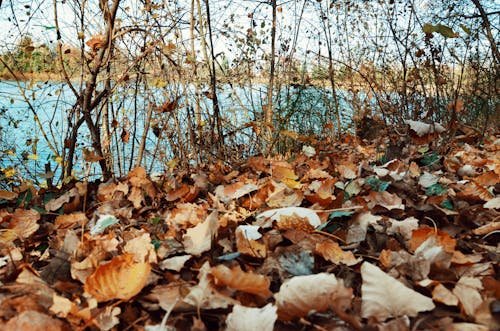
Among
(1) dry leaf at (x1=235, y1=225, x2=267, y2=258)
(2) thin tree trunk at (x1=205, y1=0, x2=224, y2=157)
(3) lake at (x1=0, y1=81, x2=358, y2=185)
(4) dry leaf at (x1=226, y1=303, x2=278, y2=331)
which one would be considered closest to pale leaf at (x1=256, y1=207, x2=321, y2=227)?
(1) dry leaf at (x1=235, y1=225, x2=267, y2=258)

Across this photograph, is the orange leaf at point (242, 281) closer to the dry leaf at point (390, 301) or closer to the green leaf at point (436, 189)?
the dry leaf at point (390, 301)

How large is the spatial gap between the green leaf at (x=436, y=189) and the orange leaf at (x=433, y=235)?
0.49 metres

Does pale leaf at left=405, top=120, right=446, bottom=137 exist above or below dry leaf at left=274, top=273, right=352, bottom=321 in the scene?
above

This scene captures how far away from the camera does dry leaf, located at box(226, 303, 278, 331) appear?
0.71m

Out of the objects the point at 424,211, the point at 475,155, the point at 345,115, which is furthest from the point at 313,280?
the point at 345,115

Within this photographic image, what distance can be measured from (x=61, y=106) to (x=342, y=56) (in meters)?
3.03

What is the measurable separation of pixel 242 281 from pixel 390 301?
28 cm

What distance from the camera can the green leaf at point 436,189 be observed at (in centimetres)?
150

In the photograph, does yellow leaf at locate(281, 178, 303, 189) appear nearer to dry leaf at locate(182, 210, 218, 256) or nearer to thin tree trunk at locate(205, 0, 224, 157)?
dry leaf at locate(182, 210, 218, 256)

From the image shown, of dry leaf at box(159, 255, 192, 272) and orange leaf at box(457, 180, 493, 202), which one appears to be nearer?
dry leaf at box(159, 255, 192, 272)

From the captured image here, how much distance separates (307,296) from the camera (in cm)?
77

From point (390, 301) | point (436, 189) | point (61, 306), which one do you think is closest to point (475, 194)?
point (436, 189)

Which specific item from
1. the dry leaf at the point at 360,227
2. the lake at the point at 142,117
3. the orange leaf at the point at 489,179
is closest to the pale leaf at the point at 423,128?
the orange leaf at the point at 489,179

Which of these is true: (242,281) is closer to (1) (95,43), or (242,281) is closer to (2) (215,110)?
(1) (95,43)
